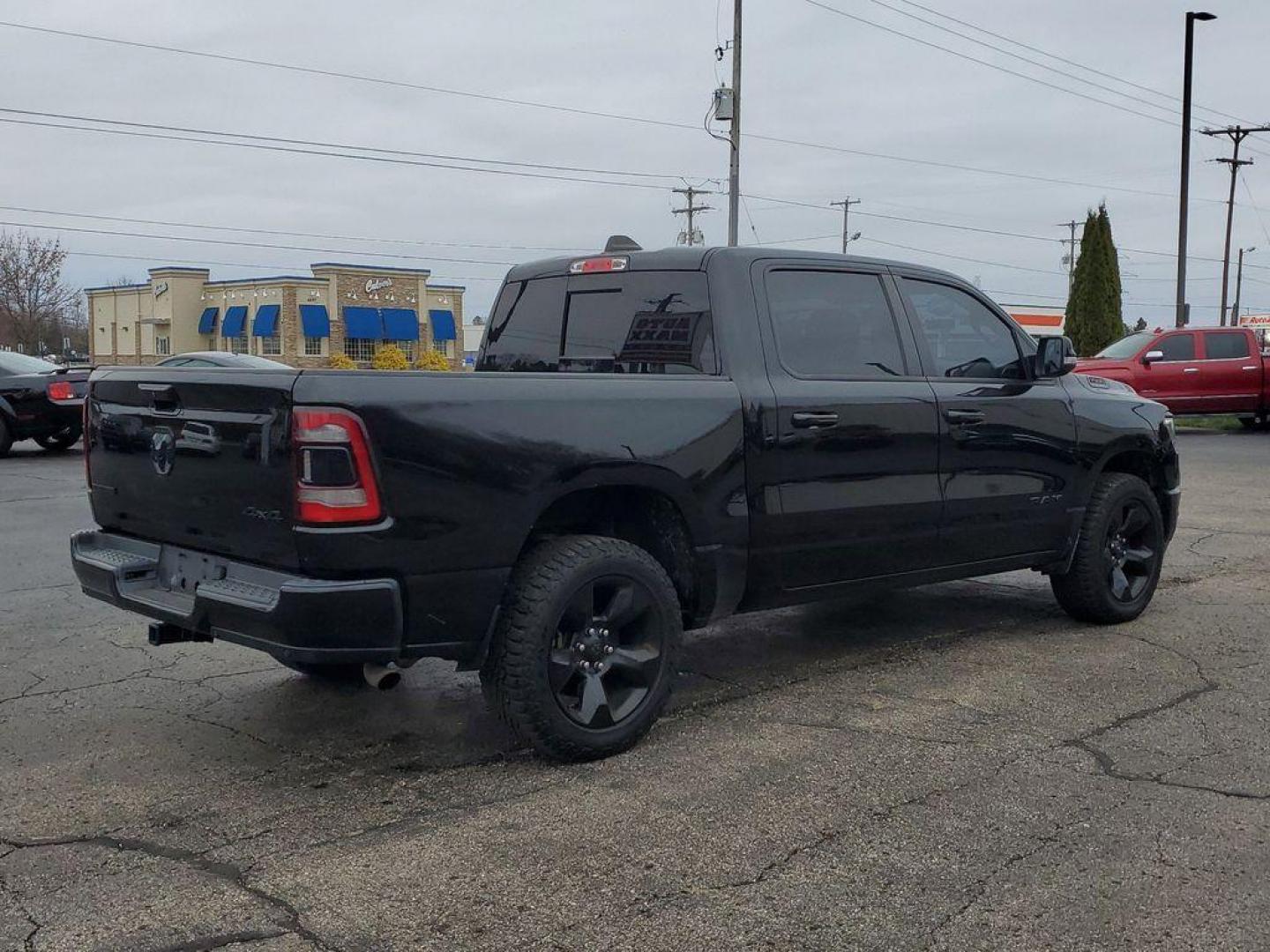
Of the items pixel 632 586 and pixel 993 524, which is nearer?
pixel 632 586

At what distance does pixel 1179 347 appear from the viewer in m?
22.0

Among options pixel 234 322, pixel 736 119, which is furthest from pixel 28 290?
pixel 736 119

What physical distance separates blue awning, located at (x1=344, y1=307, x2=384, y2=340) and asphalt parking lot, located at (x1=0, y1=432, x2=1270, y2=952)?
57.1m

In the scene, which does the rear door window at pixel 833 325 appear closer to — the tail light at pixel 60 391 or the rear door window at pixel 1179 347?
the tail light at pixel 60 391

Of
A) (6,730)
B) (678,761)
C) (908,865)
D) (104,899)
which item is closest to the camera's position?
(104,899)

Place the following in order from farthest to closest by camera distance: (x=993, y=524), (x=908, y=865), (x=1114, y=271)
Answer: (x=1114, y=271) → (x=993, y=524) → (x=908, y=865)

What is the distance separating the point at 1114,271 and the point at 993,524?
3129 centimetres

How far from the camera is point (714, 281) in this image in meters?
5.15

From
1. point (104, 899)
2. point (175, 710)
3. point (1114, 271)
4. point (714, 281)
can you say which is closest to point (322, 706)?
point (175, 710)

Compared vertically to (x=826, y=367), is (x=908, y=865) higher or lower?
lower

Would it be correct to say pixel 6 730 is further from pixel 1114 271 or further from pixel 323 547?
pixel 1114 271

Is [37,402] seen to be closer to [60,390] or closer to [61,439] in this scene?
[60,390]

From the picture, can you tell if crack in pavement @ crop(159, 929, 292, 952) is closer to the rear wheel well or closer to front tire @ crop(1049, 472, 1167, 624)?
the rear wheel well

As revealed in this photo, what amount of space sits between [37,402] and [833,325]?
13733 millimetres
